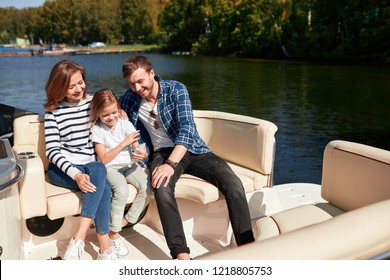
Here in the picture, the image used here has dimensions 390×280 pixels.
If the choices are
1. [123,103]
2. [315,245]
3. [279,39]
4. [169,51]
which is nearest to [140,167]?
[123,103]

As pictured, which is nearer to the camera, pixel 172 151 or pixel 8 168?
pixel 8 168

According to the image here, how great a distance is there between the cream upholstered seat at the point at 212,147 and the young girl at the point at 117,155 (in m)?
0.09

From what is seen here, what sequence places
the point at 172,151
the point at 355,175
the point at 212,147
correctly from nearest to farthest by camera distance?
the point at 355,175
the point at 172,151
the point at 212,147

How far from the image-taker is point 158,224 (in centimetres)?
331

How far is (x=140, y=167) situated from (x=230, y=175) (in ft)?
2.22

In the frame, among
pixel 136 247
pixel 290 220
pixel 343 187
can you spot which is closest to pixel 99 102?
pixel 136 247

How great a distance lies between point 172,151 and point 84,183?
665 millimetres

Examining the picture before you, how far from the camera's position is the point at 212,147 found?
3650 mm

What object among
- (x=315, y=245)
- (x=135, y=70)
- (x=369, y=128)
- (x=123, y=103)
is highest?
(x=135, y=70)

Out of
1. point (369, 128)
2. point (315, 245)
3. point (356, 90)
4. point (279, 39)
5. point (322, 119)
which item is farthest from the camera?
point (279, 39)

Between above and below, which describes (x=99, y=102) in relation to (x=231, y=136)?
above

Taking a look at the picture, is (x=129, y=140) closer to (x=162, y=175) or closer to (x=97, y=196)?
(x=162, y=175)

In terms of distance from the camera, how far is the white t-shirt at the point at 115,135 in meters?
2.81

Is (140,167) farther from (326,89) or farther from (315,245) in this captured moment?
(326,89)
